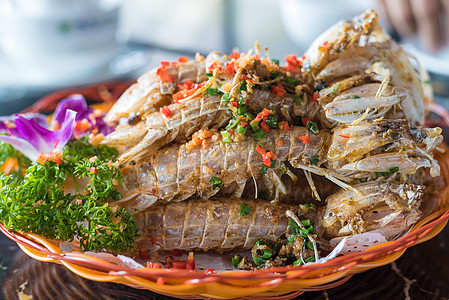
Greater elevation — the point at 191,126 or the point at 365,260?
the point at 191,126

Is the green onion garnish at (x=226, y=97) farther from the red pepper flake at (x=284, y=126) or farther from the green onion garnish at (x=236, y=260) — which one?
the green onion garnish at (x=236, y=260)

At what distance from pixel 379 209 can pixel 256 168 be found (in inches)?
26.4

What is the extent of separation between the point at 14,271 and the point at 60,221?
0.52m

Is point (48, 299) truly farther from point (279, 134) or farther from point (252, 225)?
point (279, 134)

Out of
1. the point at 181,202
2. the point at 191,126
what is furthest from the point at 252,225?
the point at 191,126

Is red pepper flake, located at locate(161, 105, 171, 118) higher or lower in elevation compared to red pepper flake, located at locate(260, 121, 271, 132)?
higher

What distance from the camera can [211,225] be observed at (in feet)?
8.30

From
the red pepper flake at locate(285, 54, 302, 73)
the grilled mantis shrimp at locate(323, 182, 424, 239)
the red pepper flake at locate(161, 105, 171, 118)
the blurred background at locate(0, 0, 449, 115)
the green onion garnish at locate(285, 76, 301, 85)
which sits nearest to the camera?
the grilled mantis shrimp at locate(323, 182, 424, 239)

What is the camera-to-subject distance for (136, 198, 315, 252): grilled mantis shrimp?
8.32ft

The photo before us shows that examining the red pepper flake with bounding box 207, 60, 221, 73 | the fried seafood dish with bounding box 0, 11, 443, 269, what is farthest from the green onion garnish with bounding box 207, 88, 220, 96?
the red pepper flake with bounding box 207, 60, 221, 73

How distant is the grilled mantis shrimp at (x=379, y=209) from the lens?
237 centimetres

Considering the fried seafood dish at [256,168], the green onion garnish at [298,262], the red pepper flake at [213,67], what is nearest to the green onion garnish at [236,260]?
the fried seafood dish at [256,168]

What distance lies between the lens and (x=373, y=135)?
2.42 meters

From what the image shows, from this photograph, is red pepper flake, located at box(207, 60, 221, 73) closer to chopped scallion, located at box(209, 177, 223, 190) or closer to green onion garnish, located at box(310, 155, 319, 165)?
chopped scallion, located at box(209, 177, 223, 190)
